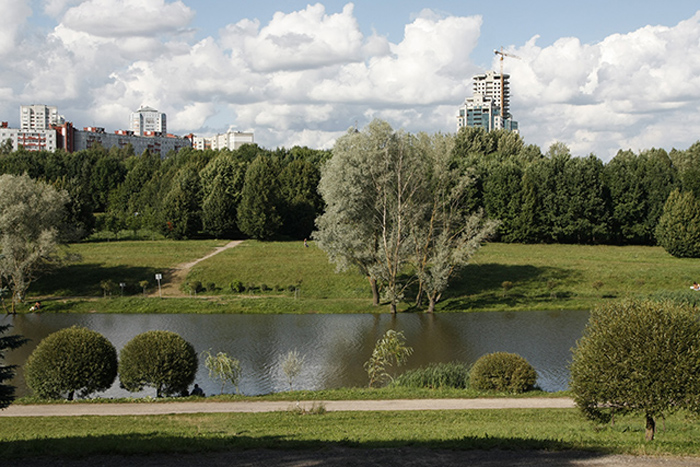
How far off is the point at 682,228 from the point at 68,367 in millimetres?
57738

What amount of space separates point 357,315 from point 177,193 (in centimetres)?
3646

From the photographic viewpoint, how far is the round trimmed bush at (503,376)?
2295 centimetres

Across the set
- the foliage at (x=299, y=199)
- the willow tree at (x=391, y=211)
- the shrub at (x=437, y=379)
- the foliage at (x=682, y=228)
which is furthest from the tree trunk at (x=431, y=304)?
the foliage at (x=682, y=228)

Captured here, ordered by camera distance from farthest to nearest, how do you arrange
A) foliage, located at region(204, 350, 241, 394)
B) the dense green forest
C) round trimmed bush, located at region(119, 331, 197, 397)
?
1. the dense green forest
2. foliage, located at region(204, 350, 241, 394)
3. round trimmed bush, located at region(119, 331, 197, 397)

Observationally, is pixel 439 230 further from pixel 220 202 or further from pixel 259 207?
pixel 220 202

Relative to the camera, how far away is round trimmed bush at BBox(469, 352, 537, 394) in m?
23.0

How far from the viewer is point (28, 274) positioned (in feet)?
157

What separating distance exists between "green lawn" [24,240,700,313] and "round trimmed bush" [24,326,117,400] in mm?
21460

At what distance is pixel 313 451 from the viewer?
14.0 meters

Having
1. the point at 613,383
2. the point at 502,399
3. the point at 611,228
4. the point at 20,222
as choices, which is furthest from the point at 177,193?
the point at 613,383

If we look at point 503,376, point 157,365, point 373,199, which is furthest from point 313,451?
point 373,199

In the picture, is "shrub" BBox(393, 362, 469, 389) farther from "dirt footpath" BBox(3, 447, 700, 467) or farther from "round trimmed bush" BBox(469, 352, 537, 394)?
"dirt footpath" BBox(3, 447, 700, 467)

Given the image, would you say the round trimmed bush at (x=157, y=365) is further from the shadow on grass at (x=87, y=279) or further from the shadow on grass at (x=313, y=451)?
the shadow on grass at (x=87, y=279)

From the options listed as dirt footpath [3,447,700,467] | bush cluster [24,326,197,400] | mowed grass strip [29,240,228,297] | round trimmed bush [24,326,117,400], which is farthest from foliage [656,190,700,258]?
round trimmed bush [24,326,117,400]
